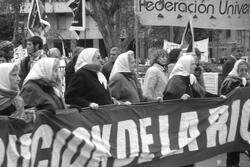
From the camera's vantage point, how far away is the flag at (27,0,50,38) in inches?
396

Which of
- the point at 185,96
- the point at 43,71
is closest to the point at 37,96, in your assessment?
the point at 43,71

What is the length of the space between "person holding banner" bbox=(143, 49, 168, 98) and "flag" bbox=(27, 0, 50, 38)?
10.7ft

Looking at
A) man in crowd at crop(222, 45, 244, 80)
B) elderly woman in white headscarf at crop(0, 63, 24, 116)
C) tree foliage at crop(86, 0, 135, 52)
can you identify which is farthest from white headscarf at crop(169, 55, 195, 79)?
tree foliage at crop(86, 0, 135, 52)

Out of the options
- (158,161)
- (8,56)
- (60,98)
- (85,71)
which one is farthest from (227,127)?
(8,56)

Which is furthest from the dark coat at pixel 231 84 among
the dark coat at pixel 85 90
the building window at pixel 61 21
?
the building window at pixel 61 21

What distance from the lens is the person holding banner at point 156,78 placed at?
7418mm

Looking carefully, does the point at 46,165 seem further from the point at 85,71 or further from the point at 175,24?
the point at 175,24

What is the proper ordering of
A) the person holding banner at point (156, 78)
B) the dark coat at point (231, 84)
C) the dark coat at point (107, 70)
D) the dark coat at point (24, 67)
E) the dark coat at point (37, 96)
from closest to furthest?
the dark coat at point (37, 96) → the person holding banner at point (156, 78) → the dark coat at point (24, 67) → the dark coat at point (231, 84) → the dark coat at point (107, 70)

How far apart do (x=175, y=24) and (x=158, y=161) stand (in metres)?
4.52

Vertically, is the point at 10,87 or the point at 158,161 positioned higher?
the point at 10,87

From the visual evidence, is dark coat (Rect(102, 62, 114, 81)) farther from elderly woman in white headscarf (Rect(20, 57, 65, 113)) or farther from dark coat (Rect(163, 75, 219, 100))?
elderly woman in white headscarf (Rect(20, 57, 65, 113))

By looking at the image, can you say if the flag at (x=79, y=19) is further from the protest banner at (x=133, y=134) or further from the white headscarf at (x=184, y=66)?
the protest banner at (x=133, y=134)

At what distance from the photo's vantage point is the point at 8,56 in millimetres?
7176

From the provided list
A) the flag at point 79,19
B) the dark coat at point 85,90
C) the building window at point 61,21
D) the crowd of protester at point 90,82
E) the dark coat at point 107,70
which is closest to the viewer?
the crowd of protester at point 90,82
